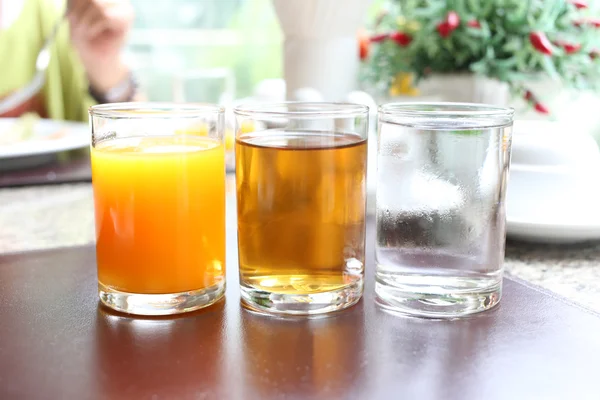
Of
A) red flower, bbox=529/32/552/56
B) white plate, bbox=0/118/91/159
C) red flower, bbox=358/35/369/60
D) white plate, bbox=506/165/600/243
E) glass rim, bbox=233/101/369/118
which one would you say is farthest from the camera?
red flower, bbox=358/35/369/60

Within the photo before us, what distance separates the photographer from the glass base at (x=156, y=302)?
592 millimetres

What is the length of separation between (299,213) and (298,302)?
8 cm

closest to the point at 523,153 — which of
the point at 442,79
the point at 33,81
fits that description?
the point at 442,79

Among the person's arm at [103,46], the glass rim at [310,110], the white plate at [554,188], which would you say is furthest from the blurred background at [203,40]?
the glass rim at [310,110]

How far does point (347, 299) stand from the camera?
61 centimetres

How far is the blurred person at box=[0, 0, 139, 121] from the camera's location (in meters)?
2.05

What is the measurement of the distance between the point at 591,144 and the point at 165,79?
2846mm

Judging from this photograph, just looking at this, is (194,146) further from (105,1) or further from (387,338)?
(105,1)

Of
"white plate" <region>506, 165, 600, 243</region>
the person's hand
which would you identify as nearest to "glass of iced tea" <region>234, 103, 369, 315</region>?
"white plate" <region>506, 165, 600, 243</region>

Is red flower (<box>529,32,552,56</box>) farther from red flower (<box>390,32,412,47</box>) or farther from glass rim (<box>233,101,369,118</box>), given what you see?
glass rim (<box>233,101,369,118</box>)

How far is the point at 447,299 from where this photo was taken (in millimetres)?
595

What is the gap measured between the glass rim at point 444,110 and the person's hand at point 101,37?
1.52 meters

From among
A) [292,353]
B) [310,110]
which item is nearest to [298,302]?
[292,353]

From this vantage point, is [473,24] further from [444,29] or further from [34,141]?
[34,141]
